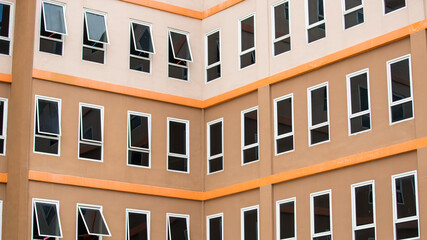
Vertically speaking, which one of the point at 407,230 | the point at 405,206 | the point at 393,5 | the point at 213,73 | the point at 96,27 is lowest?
the point at 407,230

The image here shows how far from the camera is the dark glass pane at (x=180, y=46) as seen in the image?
29344 mm

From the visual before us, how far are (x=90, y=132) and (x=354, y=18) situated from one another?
27.0 ft

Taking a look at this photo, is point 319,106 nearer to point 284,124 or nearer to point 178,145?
point 284,124

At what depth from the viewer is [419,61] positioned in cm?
2277

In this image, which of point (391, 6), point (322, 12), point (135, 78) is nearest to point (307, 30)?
point (322, 12)

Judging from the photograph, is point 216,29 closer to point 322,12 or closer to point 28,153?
point 322,12

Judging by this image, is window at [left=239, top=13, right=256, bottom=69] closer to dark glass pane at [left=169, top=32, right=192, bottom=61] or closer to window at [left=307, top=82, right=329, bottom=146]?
dark glass pane at [left=169, top=32, right=192, bottom=61]

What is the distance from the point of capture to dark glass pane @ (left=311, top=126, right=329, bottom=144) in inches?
982

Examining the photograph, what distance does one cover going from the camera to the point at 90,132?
27.0 m

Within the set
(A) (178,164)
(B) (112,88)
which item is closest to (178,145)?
(A) (178,164)

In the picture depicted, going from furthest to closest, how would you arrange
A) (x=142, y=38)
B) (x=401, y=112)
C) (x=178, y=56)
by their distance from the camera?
1. (x=178, y=56)
2. (x=142, y=38)
3. (x=401, y=112)

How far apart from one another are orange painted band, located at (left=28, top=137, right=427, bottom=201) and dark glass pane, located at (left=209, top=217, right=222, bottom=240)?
69 centimetres

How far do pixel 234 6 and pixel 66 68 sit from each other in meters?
5.75

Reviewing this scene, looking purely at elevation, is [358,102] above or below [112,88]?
below
